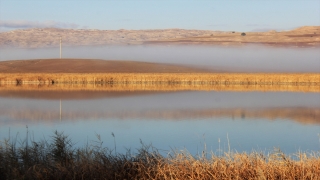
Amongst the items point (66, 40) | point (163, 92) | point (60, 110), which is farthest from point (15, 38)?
point (60, 110)

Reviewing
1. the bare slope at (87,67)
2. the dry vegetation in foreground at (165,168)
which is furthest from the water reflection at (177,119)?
the bare slope at (87,67)

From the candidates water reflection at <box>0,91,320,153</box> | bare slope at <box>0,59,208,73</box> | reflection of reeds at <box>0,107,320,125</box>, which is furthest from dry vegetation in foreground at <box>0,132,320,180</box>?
bare slope at <box>0,59,208,73</box>

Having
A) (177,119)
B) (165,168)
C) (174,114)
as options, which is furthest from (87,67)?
(165,168)

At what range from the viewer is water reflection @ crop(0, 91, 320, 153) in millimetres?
9289

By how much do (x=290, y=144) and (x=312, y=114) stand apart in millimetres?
5207

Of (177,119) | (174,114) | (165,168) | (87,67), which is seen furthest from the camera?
(87,67)

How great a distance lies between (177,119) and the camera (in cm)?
1252

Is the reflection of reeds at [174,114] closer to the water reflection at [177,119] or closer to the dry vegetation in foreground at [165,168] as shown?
the water reflection at [177,119]

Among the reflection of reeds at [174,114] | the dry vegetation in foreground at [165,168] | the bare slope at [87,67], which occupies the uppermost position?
the dry vegetation in foreground at [165,168]

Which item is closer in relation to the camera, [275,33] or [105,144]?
[105,144]

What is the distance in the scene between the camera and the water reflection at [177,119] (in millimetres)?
9289

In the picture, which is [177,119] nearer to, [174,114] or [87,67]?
[174,114]

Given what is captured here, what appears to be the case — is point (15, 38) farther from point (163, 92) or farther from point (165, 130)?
point (165, 130)

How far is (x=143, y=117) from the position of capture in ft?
41.9
